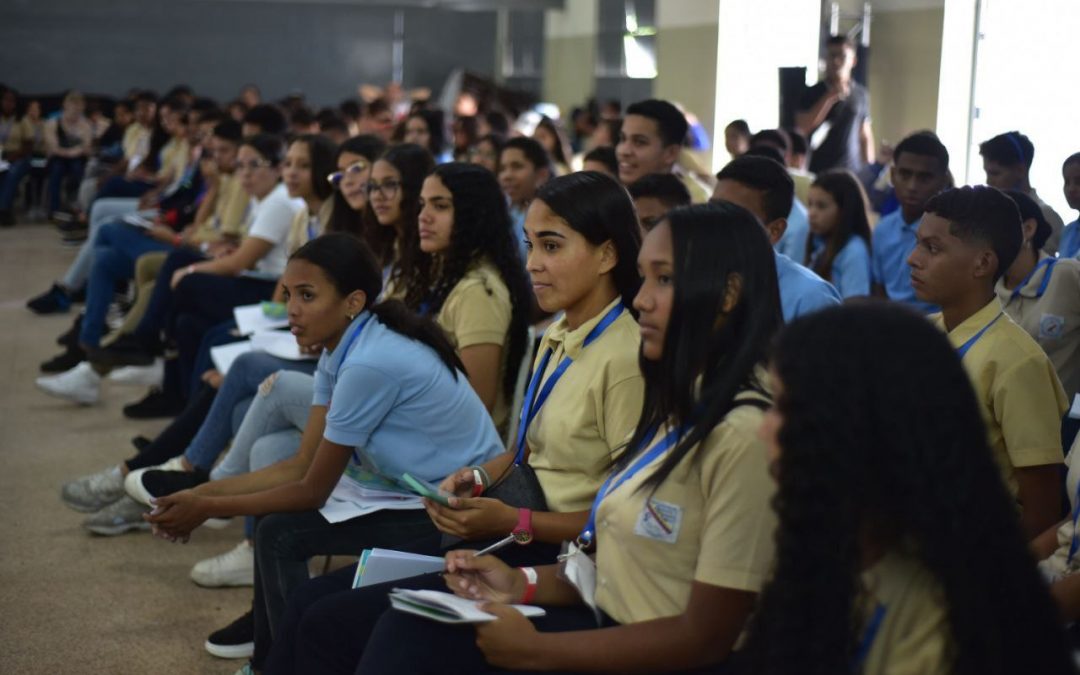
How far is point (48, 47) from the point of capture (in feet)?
48.3

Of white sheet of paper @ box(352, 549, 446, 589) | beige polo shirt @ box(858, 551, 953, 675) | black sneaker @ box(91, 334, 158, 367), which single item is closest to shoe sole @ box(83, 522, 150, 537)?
black sneaker @ box(91, 334, 158, 367)

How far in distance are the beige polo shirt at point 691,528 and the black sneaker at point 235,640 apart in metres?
1.46

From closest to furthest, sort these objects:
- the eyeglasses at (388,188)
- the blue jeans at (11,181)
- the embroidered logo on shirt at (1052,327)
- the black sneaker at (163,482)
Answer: the embroidered logo on shirt at (1052,327)
the black sneaker at (163,482)
the eyeglasses at (388,188)
the blue jeans at (11,181)

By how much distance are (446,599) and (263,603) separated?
1096 millimetres

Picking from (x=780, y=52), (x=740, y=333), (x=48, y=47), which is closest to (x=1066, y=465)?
(x=740, y=333)

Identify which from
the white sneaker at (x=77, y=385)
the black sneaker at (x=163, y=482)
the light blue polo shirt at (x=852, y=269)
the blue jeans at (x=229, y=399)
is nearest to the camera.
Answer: the black sneaker at (x=163, y=482)

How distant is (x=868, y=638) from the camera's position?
1291mm

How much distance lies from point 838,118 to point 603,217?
4.74 m

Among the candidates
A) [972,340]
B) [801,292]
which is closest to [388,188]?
[801,292]

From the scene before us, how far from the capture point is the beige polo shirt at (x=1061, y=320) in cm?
306

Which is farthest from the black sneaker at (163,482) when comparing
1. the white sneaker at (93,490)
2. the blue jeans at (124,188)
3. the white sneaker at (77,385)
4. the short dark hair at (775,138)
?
the blue jeans at (124,188)

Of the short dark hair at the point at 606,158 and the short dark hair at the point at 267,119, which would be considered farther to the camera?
the short dark hair at the point at 267,119

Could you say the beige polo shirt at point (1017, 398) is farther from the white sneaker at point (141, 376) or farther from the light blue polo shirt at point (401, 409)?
the white sneaker at point (141, 376)

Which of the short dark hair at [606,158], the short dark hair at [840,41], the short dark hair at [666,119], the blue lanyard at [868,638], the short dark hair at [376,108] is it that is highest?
the short dark hair at [840,41]
